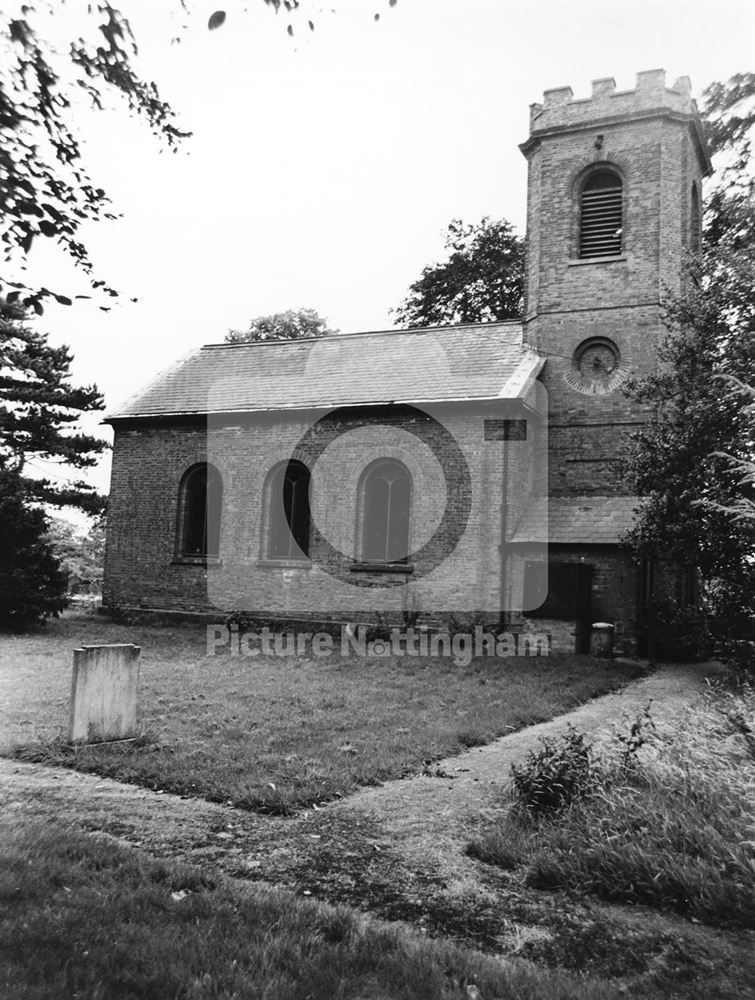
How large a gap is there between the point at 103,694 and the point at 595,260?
15.9 meters

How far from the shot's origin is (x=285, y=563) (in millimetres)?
19672

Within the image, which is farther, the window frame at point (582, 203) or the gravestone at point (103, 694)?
the window frame at point (582, 203)

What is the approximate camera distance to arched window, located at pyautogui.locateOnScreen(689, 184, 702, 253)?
65.6 ft

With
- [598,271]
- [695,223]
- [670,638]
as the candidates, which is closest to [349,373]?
[598,271]

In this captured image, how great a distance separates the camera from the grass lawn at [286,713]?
22.5 ft

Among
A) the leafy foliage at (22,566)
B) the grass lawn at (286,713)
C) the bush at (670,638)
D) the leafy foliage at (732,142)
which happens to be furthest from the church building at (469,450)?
the leafy foliage at (732,142)

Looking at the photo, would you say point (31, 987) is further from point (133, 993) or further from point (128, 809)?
point (128, 809)

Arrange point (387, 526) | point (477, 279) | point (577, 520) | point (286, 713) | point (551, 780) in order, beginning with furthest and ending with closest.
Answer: point (477, 279) → point (387, 526) → point (577, 520) → point (286, 713) → point (551, 780)

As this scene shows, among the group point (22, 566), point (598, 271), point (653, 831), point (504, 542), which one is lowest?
point (653, 831)

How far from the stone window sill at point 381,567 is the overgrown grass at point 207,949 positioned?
13990 millimetres

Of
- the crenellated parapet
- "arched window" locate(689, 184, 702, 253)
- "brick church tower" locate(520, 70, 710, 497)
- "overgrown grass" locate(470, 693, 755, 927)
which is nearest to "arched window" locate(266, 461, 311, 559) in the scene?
"brick church tower" locate(520, 70, 710, 497)

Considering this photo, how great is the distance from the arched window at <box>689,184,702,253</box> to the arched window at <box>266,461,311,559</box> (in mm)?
11255
